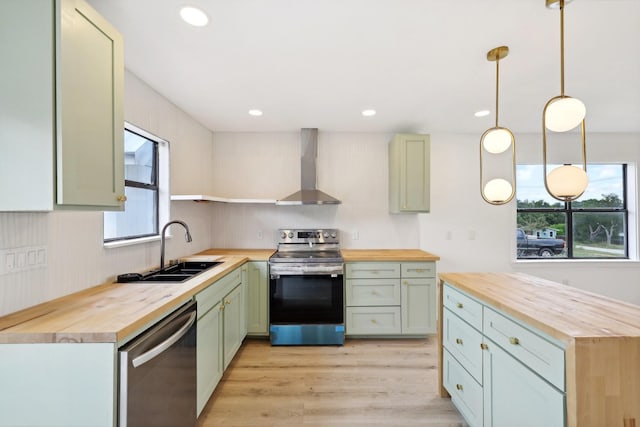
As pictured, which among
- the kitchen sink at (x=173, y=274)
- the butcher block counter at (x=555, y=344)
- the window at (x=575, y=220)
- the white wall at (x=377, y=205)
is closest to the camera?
the butcher block counter at (x=555, y=344)

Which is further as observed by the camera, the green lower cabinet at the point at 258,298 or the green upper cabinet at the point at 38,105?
the green lower cabinet at the point at 258,298

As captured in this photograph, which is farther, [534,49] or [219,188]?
[219,188]

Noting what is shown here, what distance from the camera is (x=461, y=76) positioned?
212 cm

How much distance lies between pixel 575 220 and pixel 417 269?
268cm

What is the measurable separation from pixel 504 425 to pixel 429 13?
212 cm

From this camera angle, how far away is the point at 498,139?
6.03ft

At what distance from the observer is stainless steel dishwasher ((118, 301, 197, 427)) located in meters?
1.05

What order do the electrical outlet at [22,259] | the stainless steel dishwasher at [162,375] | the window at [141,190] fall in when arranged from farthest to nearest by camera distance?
the window at [141,190] < the electrical outlet at [22,259] < the stainless steel dishwasher at [162,375]

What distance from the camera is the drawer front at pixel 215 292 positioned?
5.74 feet

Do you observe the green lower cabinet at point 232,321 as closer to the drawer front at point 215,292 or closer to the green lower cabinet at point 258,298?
the drawer front at point 215,292

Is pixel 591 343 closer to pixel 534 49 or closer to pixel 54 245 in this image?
pixel 534 49

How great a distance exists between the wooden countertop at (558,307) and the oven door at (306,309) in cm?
136

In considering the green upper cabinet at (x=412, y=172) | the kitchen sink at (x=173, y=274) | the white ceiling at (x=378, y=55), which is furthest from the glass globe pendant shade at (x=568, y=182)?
the kitchen sink at (x=173, y=274)

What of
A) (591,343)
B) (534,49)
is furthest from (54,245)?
(534,49)
